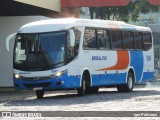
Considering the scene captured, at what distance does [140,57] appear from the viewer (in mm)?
30250

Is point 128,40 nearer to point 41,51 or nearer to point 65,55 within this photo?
point 65,55

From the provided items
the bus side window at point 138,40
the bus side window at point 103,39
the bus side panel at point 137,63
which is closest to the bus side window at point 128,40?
the bus side panel at point 137,63

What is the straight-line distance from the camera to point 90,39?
25.2 meters

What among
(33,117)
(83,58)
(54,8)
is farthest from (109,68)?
(33,117)

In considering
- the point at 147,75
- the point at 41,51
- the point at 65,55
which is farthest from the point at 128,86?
the point at 41,51

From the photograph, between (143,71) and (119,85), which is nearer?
(119,85)

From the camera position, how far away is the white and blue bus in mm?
23344

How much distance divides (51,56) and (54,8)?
496 inches

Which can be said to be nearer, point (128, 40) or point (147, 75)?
point (128, 40)

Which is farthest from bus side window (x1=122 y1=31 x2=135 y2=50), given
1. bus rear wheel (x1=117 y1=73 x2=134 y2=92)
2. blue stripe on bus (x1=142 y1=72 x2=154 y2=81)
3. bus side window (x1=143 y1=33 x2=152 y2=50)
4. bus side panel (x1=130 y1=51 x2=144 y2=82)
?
blue stripe on bus (x1=142 y1=72 x2=154 y2=81)

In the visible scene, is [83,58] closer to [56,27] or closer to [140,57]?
[56,27]

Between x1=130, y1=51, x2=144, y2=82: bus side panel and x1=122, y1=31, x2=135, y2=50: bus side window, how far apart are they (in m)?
0.31

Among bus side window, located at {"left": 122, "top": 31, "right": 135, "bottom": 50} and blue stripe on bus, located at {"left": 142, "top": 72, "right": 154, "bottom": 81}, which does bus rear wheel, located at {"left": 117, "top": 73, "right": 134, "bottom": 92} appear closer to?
bus side window, located at {"left": 122, "top": 31, "right": 135, "bottom": 50}

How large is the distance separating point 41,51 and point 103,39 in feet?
12.7
